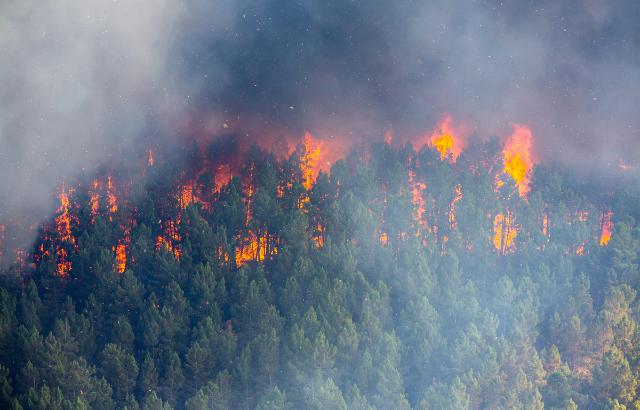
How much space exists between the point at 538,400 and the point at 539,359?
232 cm

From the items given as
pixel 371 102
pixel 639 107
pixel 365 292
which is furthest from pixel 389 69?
pixel 365 292

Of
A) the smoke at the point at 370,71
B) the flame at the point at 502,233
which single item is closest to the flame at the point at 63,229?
the smoke at the point at 370,71

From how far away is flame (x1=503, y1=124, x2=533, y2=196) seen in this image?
46.8 m

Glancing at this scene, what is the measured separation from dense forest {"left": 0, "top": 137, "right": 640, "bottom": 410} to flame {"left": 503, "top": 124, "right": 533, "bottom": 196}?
7.00ft

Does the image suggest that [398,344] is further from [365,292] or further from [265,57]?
[265,57]

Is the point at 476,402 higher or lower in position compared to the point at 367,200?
lower

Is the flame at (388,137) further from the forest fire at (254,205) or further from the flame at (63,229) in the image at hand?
the flame at (63,229)

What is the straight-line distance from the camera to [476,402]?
100.0 ft

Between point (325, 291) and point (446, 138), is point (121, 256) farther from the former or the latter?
point (446, 138)

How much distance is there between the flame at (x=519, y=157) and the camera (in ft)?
154

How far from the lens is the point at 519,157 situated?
160ft

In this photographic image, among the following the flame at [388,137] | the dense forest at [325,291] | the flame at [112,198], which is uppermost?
the flame at [388,137]

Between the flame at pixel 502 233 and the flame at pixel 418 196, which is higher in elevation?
the flame at pixel 418 196

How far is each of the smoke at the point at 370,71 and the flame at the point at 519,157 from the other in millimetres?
922
